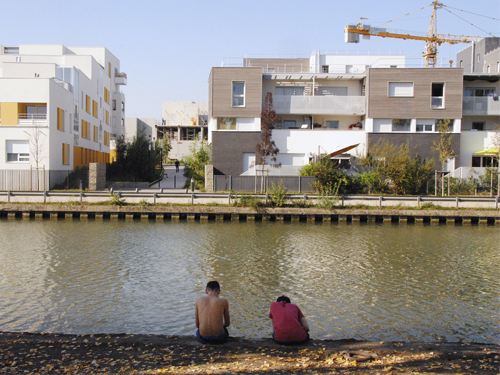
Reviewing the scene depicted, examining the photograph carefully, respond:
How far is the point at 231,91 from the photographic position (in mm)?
37938

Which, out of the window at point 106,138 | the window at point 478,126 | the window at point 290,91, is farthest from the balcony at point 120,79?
the window at point 478,126

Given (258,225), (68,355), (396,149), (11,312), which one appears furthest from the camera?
(396,149)

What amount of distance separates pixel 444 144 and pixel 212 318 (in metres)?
32.3

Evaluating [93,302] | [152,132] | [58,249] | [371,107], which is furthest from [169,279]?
[152,132]

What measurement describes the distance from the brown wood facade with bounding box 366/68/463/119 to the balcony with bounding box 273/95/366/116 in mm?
1376

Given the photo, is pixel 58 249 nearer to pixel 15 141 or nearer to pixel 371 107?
pixel 15 141

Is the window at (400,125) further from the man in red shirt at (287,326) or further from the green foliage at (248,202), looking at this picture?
the man in red shirt at (287,326)

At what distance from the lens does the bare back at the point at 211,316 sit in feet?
25.2

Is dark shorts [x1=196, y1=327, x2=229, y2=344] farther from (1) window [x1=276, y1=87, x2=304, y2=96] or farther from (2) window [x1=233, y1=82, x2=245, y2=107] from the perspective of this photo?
(1) window [x1=276, y1=87, x2=304, y2=96]

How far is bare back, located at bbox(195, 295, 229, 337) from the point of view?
303 inches

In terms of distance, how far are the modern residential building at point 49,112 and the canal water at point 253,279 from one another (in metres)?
11.6

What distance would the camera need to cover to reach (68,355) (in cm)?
692

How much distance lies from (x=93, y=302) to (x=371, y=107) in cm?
3142

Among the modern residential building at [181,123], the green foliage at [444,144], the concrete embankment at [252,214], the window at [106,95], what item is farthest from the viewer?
the modern residential building at [181,123]
